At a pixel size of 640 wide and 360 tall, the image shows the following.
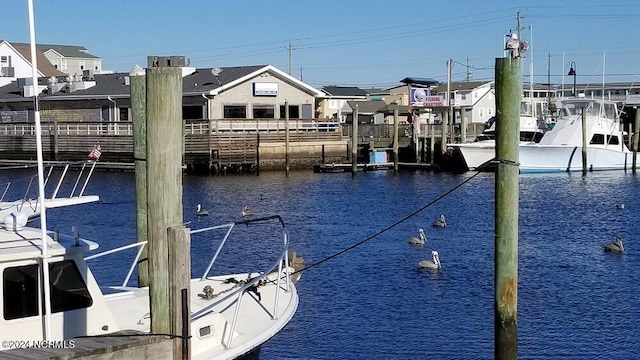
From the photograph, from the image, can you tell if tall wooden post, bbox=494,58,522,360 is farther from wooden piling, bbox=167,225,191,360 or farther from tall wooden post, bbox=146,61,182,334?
wooden piling, bbox=167,225,191,360

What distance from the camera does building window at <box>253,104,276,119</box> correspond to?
65.0 metres

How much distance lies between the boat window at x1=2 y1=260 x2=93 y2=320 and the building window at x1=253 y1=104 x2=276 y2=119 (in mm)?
53511

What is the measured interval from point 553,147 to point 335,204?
22.3 meters

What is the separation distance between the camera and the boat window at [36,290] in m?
10.9

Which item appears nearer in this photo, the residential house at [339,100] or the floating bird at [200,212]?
the floating bird at [200,212]

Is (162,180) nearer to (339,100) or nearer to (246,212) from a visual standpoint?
(246,212)

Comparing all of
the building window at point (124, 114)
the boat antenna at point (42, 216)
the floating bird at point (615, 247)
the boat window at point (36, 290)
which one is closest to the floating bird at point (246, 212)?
the floating bird at point (615, 247)

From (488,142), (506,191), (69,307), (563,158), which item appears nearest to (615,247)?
(506,191)

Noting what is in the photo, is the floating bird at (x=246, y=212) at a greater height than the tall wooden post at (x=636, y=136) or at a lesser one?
lesser

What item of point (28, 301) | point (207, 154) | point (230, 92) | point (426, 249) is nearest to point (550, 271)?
point (426, 249)

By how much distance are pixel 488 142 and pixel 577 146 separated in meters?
5.88

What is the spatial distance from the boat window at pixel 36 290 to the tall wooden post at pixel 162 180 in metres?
1.44

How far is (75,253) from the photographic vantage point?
11.4m

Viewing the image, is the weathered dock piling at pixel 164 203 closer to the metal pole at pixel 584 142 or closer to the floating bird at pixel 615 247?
the floating bird at pixel 615 247
